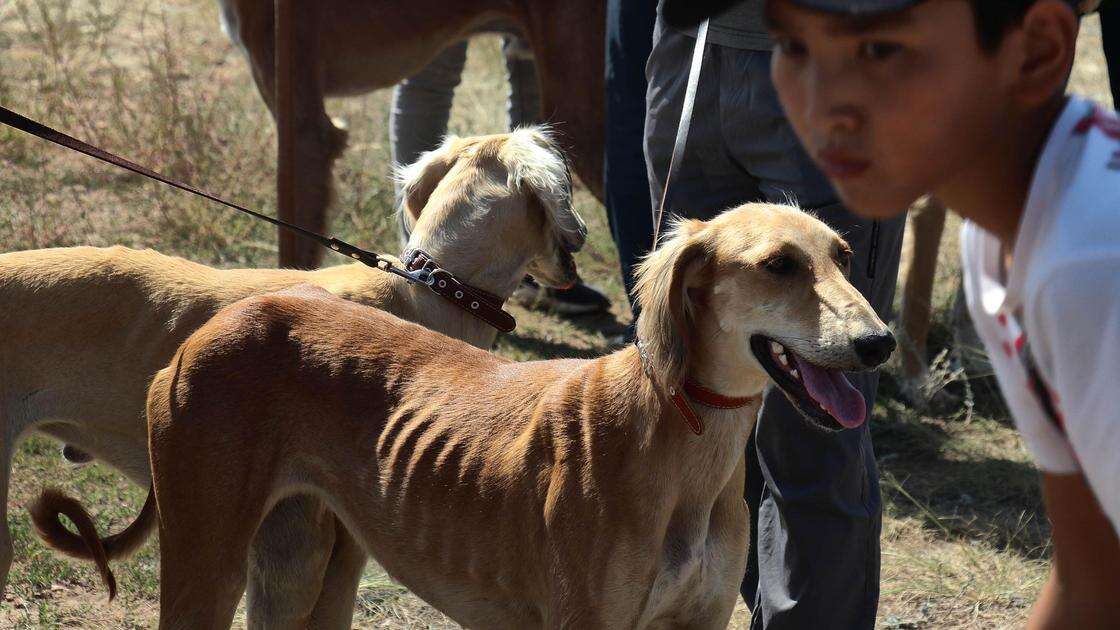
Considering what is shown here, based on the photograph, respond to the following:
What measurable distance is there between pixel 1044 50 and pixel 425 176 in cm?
288

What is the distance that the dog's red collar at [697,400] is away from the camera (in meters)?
2.46

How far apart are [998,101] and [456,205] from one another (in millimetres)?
2621

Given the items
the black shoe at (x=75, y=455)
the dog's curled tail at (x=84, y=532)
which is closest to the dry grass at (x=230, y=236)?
the black shoe at (x=75, y=455)

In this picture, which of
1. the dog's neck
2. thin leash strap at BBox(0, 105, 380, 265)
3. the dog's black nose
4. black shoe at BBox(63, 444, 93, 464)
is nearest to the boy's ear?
the dog's black nose

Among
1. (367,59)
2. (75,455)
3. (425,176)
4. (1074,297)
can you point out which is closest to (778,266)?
(1074,297)

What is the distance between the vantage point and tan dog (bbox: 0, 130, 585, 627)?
3.13m

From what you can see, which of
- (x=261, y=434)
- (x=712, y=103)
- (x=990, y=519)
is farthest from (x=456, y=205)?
(x=990, y=519)

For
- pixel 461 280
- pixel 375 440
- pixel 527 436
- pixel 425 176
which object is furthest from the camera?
pixel 425 176

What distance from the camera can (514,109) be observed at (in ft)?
20.5

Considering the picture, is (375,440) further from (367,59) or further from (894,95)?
(367,59)

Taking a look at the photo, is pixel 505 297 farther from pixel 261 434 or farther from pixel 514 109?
pixel 514 109

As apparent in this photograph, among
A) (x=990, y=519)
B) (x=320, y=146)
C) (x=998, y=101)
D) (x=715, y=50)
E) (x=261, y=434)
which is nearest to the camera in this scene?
(x=998, y=101)

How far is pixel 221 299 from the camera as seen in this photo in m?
3.41

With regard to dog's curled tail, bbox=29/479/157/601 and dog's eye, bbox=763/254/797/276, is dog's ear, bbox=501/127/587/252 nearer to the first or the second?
dog's eye, bbox=763/254/797/276
